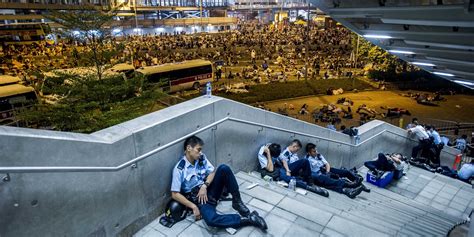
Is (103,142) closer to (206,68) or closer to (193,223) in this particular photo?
(193,223)

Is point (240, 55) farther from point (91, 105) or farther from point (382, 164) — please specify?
point (382, 164)

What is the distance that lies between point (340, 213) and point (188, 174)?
2.76 metres

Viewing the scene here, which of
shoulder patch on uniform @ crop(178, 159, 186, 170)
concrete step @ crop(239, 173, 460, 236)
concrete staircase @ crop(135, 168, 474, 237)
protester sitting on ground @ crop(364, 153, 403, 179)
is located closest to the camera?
concrete staircase @ crop(135, 168, 474, 237)

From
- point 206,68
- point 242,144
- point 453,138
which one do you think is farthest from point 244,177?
point 206,68

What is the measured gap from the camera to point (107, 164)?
3.80 meters

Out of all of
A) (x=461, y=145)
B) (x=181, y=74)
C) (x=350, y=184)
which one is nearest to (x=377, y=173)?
(x=350, y=184)

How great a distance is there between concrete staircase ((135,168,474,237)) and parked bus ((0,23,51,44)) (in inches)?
2011

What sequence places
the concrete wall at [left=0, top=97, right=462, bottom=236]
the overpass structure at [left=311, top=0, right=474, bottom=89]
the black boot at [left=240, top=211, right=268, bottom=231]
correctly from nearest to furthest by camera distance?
the concrete wall at [left=0, top=97, right=462, bottom=236] < the black boot at [left=240, top=211, right=268, bottom=231] < the overpass structure at [left=311, top=0, right=474, bottom=89]

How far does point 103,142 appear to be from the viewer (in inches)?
147

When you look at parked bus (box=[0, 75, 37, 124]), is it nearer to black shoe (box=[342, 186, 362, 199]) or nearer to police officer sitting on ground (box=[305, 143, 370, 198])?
police officer sitting on ground (box=[305, 143, 370, 198])

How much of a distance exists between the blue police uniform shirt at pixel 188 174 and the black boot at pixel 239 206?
548 millimetres

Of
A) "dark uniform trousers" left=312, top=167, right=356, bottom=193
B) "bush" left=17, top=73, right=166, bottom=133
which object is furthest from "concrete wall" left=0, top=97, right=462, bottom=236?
"bush" left=17, top=73, right=166, bottom=133

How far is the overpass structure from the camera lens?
226 inches

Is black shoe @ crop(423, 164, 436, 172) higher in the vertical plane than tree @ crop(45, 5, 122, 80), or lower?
lower
